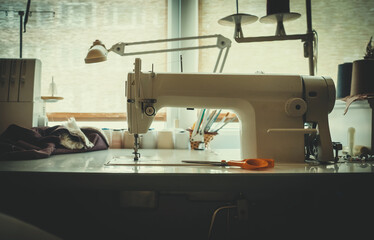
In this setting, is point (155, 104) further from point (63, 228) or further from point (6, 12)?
point (6, 12)

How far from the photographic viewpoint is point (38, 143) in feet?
4.02

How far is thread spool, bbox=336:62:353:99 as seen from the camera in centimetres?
157

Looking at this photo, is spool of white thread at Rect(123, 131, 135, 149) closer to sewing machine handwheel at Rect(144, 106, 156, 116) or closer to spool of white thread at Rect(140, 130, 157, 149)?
spool of white thread at Rect(140, 130, 157, 149)

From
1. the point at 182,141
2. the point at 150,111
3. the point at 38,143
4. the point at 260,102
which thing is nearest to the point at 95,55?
the point at 150,111

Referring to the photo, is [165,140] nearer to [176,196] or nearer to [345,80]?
[176,196]

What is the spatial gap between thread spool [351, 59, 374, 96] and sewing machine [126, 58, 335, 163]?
1.16 feet

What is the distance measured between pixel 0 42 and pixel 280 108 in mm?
2125

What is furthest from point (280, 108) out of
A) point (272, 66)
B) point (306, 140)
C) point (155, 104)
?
point (272, 66)

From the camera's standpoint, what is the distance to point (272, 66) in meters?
2.06

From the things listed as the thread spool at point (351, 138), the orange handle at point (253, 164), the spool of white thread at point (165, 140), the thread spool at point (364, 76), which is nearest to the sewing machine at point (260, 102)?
the orange handle at point (253, 164)

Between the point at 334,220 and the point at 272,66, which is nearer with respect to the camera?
the point at 334,220

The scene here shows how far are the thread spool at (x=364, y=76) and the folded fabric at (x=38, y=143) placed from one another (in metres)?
1.33

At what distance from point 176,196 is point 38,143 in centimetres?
67

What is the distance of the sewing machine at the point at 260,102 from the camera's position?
3.39 ft
